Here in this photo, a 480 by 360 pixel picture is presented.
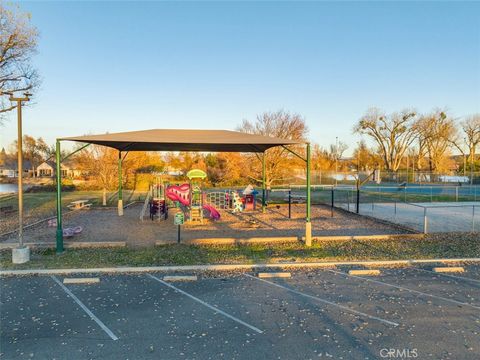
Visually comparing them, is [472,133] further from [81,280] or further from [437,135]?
[81,280]

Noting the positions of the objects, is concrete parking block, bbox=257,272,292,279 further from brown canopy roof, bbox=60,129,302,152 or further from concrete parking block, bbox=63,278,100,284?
brown canopy roof, bbox=60,129,302,152

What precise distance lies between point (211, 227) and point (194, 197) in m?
2.96

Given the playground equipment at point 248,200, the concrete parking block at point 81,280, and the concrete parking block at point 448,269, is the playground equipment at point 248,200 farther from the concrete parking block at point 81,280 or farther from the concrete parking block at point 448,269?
the concrete parking block at point 81,280

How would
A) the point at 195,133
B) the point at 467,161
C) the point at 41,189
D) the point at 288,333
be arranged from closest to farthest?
the point at 288,333 < the point at 195,133 < the point at 41,189 < the point at 467,161

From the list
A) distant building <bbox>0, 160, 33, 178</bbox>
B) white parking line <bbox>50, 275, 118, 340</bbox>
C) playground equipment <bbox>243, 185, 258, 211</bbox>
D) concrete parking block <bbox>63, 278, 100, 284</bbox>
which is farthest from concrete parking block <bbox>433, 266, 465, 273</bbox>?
distant building <bbox>0, 160, 33, 178</bbox>

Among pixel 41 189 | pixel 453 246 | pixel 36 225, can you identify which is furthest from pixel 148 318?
pixel 41 189

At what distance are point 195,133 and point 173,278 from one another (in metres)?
6.45

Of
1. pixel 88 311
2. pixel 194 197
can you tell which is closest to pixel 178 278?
pixel 88 311

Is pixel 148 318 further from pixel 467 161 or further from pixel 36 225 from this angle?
pixel 467 161

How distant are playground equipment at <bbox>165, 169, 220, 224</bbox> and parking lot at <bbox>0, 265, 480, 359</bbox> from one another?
7.12 m

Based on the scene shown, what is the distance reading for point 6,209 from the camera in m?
18.0

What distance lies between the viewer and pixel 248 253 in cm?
945

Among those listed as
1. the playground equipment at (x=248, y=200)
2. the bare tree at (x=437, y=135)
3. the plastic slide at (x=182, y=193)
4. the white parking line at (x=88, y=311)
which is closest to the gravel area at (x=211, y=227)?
the plastic slide at (x=182, y=193)

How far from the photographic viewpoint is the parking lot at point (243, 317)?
14.5 ft
